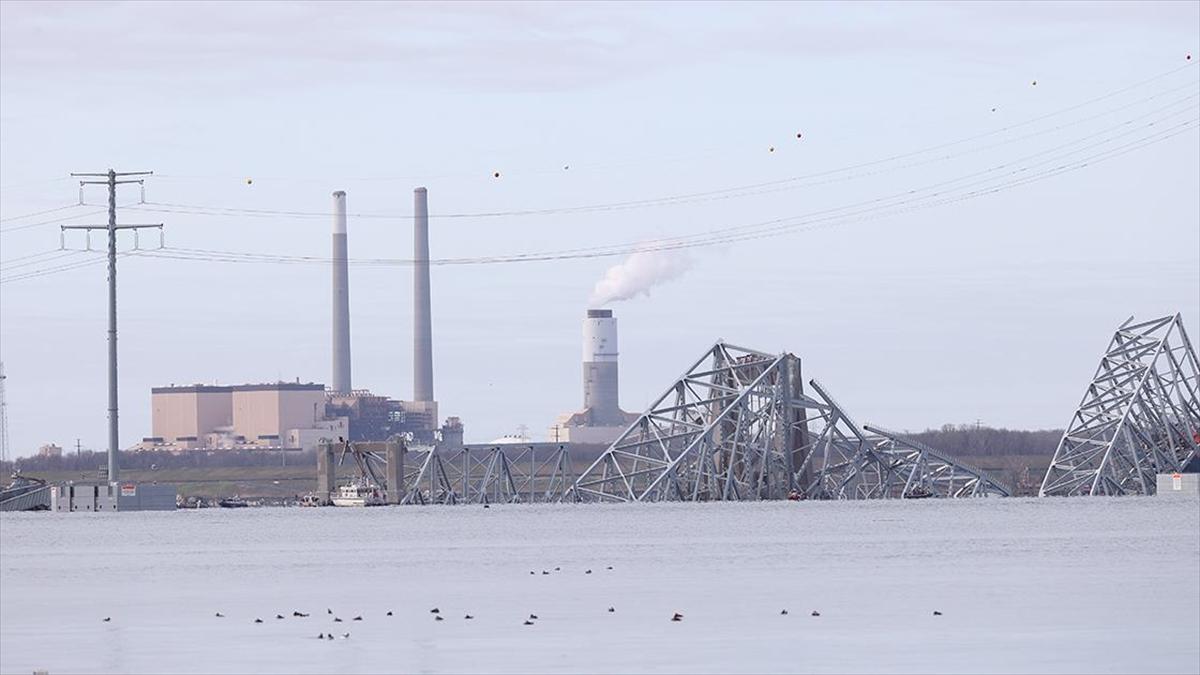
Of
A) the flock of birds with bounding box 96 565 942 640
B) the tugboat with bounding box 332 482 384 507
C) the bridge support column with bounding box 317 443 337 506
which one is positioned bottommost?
the flock of birds with bounding box 96 565 942 640

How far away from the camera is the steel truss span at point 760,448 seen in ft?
431

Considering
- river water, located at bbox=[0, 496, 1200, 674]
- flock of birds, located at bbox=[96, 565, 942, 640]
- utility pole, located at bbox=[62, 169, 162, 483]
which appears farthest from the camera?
utility pole, located at bbox=[62, 169, 162, 483]

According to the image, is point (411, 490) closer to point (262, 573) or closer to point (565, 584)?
point (262, 573)

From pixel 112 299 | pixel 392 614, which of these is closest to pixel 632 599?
pixel 392 614

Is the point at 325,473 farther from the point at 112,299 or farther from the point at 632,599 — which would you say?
the point at 632,599

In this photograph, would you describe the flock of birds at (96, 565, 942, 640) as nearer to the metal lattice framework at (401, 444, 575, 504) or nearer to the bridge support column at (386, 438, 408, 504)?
the metal lattice framework at (401, 444, 575, 504)

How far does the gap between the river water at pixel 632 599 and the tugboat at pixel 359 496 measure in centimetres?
5932

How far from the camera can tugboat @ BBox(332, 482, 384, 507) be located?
517 feet

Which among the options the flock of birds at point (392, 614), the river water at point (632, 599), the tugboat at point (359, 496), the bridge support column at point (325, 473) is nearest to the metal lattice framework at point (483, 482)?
the tugboat at point (359, 496)

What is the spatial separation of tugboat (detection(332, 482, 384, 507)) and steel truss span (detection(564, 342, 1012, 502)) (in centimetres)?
2153

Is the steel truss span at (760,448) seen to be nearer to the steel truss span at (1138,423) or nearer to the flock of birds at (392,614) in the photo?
the steel truss span at (1138,423)

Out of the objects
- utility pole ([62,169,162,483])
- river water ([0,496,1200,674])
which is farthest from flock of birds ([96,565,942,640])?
utility pole ([62,169,162,483])

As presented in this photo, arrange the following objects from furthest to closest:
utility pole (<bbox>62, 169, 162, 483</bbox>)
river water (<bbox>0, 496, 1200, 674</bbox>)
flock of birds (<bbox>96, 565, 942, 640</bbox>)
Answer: utility pole (<bbox>62, 169, 162, 483</bbox>) → flock of birds (<bbox>96, 565, 942, 640</bbox>) → river water (<bbox>0, 496, 1200, 674</bbox>)

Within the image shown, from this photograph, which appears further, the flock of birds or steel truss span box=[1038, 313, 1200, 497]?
steel truss span box=[1038, 313, 1200, 497]
